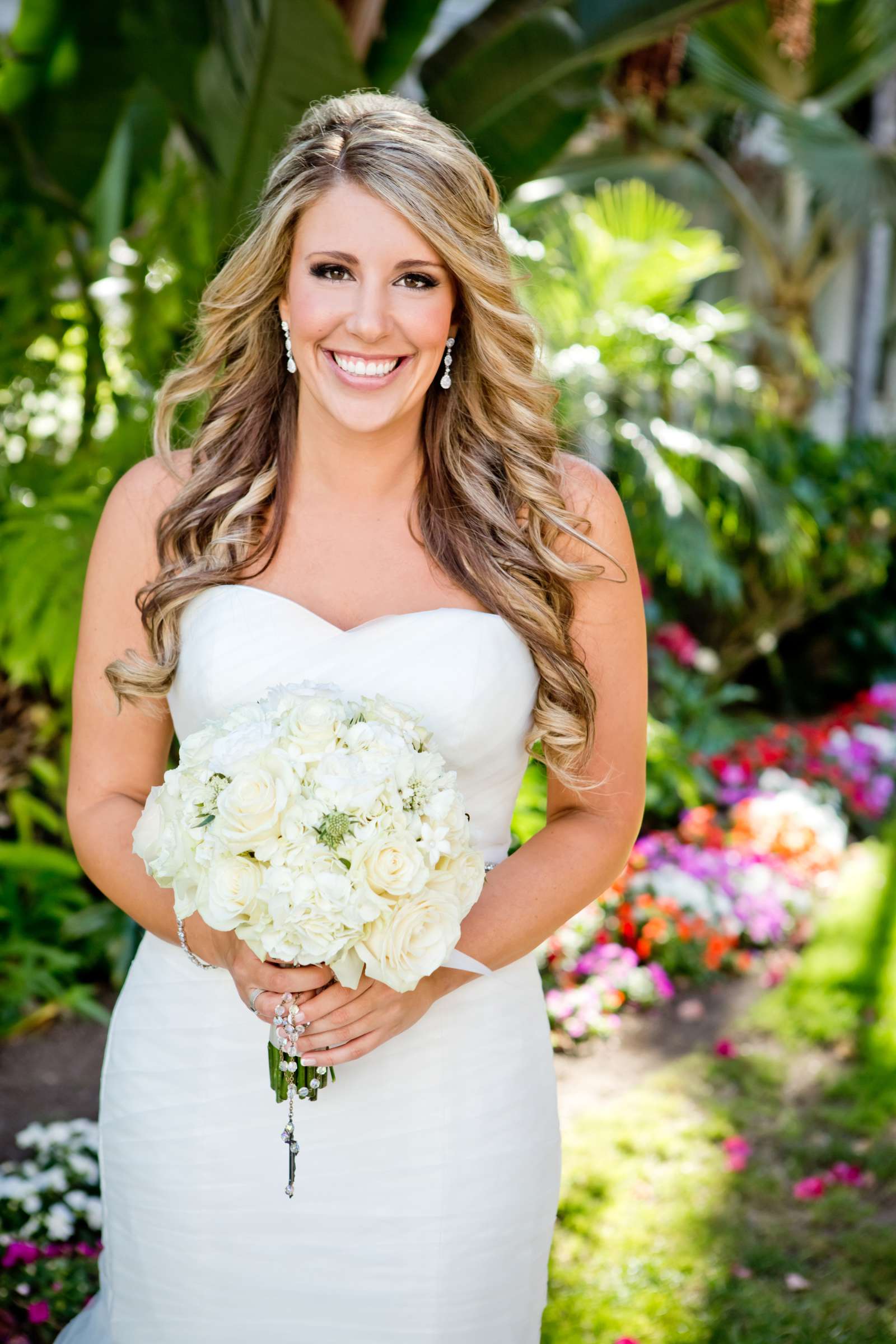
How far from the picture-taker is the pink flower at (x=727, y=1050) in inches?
189

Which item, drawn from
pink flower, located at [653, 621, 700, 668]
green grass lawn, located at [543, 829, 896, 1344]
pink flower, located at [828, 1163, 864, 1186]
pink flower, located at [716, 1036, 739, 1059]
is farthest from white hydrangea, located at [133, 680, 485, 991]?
pink flower, located at [653, 621, 700, 668]

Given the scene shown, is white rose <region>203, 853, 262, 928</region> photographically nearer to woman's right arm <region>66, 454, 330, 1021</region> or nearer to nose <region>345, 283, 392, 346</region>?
woman's right arm <region>66, 454, 330, 1021</region>

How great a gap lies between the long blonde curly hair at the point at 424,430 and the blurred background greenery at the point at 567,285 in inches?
16.4

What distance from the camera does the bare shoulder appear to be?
2391 millimetres

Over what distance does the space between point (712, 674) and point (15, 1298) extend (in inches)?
237

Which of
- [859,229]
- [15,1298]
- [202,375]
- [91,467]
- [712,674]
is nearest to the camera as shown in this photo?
[202,375]

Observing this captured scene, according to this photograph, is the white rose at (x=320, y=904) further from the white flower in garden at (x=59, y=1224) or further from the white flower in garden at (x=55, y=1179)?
the white flower in garden at (x=55, y=1179)

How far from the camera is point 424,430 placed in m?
2.56

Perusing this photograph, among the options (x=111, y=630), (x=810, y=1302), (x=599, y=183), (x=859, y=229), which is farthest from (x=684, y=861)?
(x=859, y=229)

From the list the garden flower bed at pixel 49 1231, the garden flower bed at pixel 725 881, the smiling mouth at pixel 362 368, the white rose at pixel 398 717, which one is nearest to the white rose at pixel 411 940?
the white rose at pixel 398 717

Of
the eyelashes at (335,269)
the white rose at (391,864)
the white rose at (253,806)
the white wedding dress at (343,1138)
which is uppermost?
the eyelashes at (335,269)

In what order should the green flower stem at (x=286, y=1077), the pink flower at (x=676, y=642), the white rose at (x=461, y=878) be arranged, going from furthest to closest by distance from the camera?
the pink flower at (x=676, y=642) < the green flower stem at (x=286, y=1077) < the white rose at (x=461, y=878)

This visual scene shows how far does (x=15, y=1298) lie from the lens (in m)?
3.06

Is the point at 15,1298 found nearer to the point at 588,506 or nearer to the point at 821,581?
the point at 588,506
